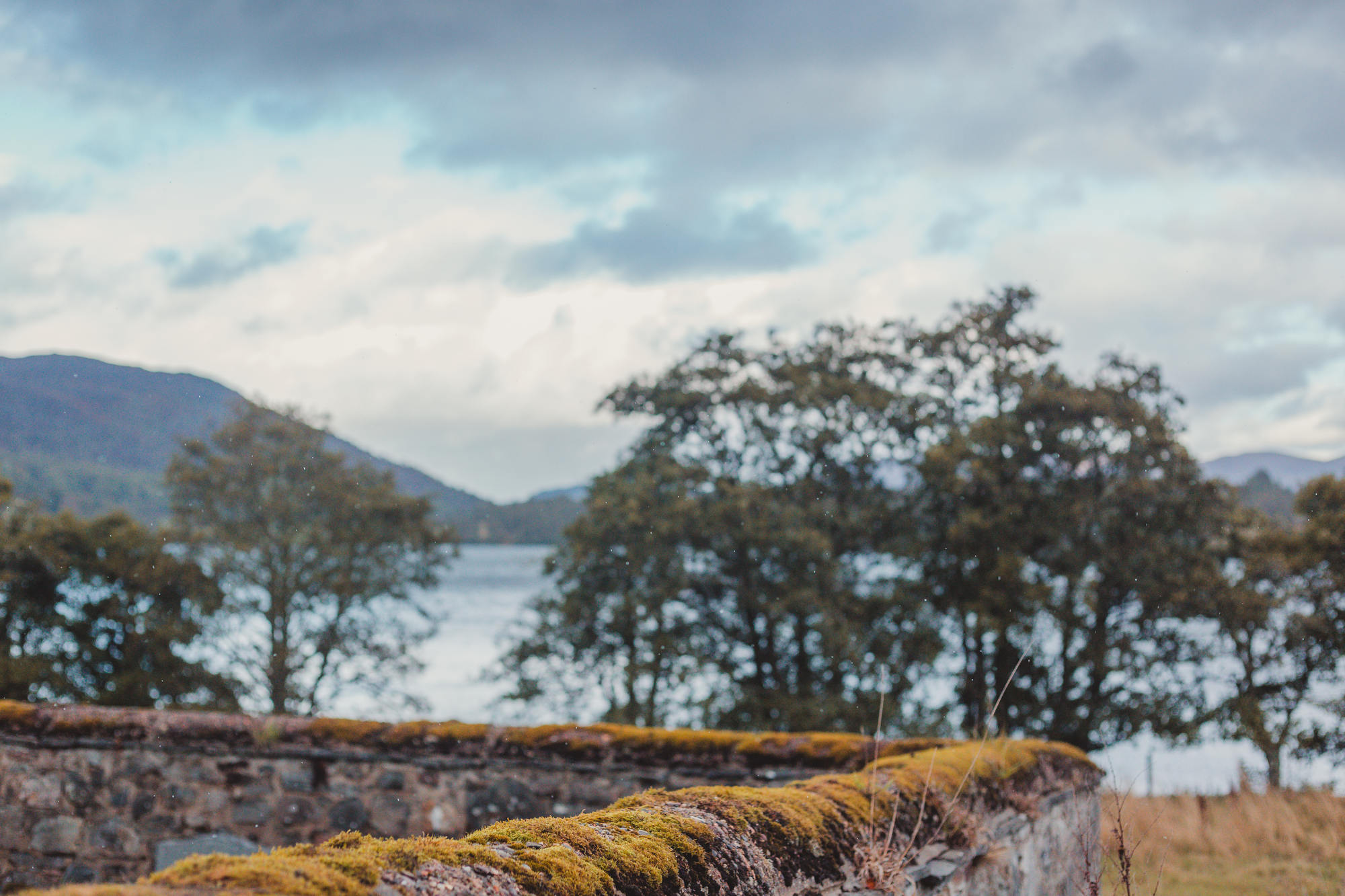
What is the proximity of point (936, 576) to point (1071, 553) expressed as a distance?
204 cm

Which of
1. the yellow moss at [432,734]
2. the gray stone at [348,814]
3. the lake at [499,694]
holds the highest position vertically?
the yellow moss at [432,734]

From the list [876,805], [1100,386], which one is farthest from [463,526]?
[876,805]

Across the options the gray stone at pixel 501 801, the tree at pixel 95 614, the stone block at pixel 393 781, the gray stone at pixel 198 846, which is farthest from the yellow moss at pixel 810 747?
the tree at pixel 95 614

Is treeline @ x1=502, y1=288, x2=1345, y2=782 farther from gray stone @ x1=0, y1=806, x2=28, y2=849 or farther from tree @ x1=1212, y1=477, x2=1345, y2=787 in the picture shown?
gray stone @ x1=0, y1=806, x2=28, y2=849

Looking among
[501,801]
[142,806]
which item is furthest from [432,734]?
[142,806]

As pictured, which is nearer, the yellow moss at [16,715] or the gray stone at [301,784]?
the gray stone at [301,784]

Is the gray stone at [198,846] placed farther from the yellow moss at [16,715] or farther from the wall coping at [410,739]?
the yellow moss at [16,715]

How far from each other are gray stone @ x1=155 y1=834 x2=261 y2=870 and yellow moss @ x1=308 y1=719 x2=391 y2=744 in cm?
72

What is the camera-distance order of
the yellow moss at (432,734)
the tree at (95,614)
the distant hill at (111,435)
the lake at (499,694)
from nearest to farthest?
the yellow moss at (432,734)
the lake at (499,694)
the tree at (95,614)
the distant hill at (111,435)

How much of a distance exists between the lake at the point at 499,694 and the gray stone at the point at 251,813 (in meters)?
3.80

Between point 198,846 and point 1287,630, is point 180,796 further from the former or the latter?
point 1287,630

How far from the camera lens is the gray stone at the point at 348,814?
5559 millimetres

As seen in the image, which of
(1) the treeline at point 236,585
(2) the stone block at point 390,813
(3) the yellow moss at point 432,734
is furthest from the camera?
(1) the treeline at point 236,585

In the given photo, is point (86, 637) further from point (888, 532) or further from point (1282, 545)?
point (1282, 545)
